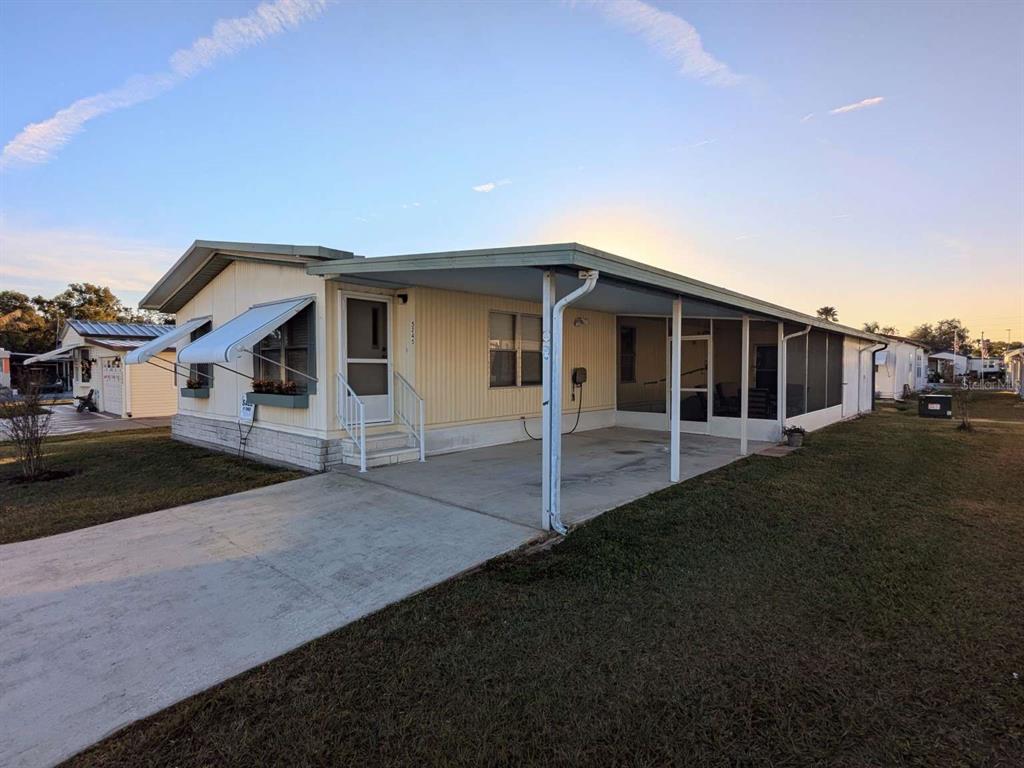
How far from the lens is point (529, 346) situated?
383 inches

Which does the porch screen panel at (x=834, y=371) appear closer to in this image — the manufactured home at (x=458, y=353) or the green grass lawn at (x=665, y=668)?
the manufactured home at (x=458, y=353)

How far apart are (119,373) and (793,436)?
20681mm

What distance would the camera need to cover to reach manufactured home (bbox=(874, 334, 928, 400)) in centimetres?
2227

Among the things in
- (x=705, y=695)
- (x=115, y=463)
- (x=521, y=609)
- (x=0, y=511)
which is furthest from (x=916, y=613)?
(x=115, y=463)

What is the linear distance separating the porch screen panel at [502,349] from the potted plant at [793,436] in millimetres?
5268

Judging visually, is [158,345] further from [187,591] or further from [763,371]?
[763,371]

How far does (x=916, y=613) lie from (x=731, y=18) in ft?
29.3

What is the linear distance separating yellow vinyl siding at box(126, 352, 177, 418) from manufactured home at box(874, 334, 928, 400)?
2700cm

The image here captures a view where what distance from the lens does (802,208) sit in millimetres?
11820

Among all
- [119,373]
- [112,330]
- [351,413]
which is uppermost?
[112,330]

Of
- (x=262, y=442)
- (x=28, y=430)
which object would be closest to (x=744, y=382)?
(x=262, y=442)

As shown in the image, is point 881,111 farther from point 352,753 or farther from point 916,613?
point 352,753

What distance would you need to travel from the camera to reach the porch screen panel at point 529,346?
9.62m

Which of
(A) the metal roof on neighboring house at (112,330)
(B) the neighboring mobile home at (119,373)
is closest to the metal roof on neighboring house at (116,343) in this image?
(B) the neighboring mobile home at (119,373)
